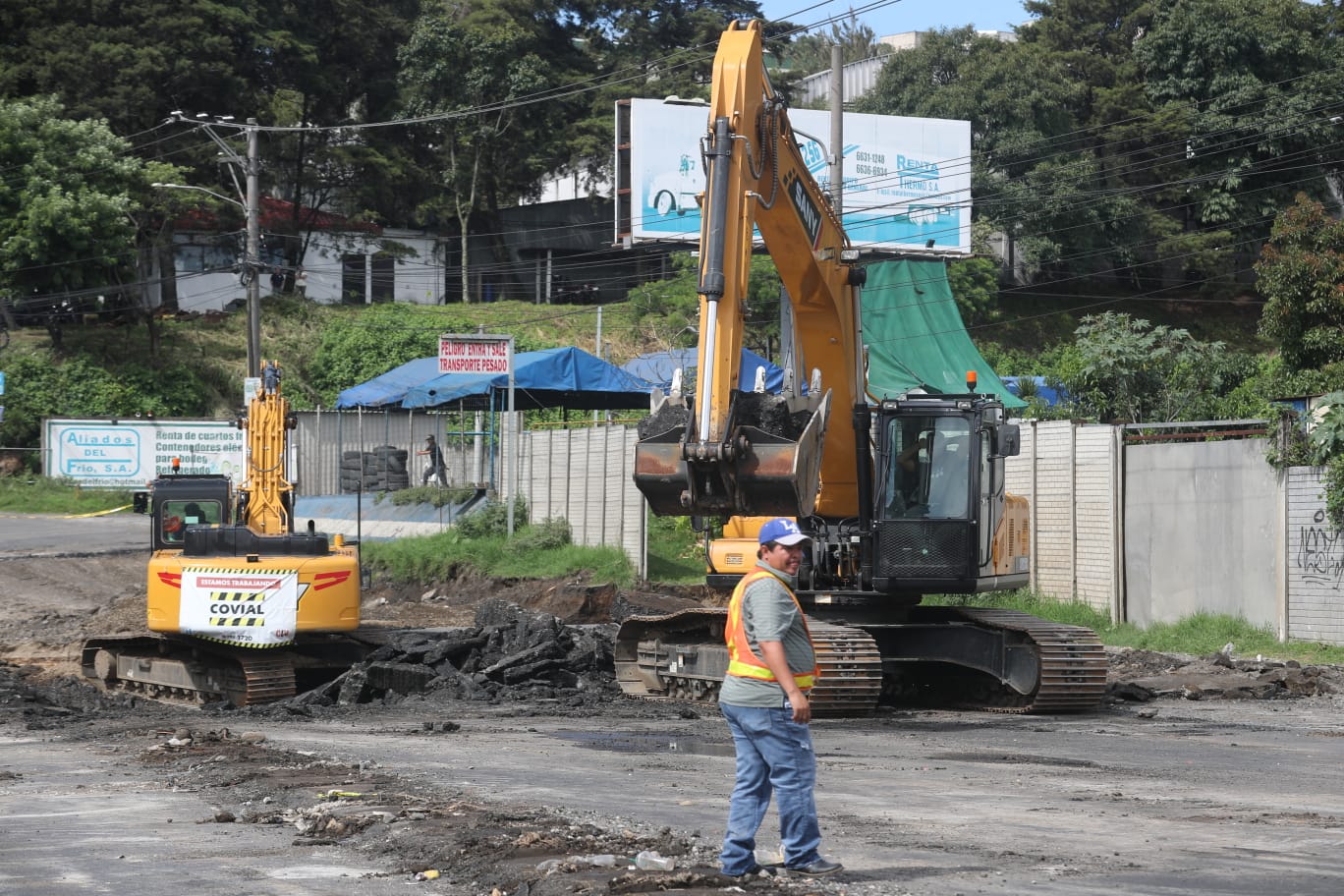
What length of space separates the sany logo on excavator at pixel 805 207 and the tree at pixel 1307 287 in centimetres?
1231

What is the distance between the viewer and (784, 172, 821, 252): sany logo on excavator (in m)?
14.7

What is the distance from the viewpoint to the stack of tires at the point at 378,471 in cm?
3881

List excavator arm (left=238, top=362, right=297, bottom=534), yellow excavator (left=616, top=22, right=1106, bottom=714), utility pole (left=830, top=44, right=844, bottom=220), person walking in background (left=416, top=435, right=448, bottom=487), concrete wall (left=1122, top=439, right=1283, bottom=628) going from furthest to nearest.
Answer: person walking in background (left=416, top=435, right=448, bottom=487)
utility pole (left=830, top=44, right=844, bottom=220)
excavator arm (left=238, top=362, right=297, bottom=534)
concrete wall (left=1122, top=439, right=1283, bottom=628)
yellow excavator (left=616, top=22, right=1106, bottom=714)

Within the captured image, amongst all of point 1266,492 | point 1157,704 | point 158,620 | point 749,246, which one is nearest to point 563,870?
point 749,246

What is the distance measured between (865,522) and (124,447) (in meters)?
32.7

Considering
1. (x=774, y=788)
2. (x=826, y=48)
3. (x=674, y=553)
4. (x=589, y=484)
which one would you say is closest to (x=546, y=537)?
(x=589, y=484)

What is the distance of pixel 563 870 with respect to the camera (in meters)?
7.62

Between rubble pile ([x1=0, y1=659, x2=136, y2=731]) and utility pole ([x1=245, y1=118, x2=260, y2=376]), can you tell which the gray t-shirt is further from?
utility pole ([x1=245, y1=118, x2=260, y2=376])

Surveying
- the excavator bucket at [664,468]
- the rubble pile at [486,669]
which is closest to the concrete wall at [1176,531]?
the rubble pile at [486,669]

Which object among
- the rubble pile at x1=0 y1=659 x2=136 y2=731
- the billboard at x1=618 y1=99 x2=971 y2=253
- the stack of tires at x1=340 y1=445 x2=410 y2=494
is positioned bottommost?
the rubble pile at x1=0 y1=659 x2=136 y2=731

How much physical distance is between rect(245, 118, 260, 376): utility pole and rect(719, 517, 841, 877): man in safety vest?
27.5 m

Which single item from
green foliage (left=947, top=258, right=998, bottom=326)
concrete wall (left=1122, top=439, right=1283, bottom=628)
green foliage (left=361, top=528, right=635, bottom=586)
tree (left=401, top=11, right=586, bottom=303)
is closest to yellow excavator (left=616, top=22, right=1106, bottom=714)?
concrete wall (left=1122, top=439, right=1283, bottom=628)

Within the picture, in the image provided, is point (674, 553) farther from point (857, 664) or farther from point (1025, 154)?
point (1025, 154)

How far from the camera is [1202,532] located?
21.4 metres
